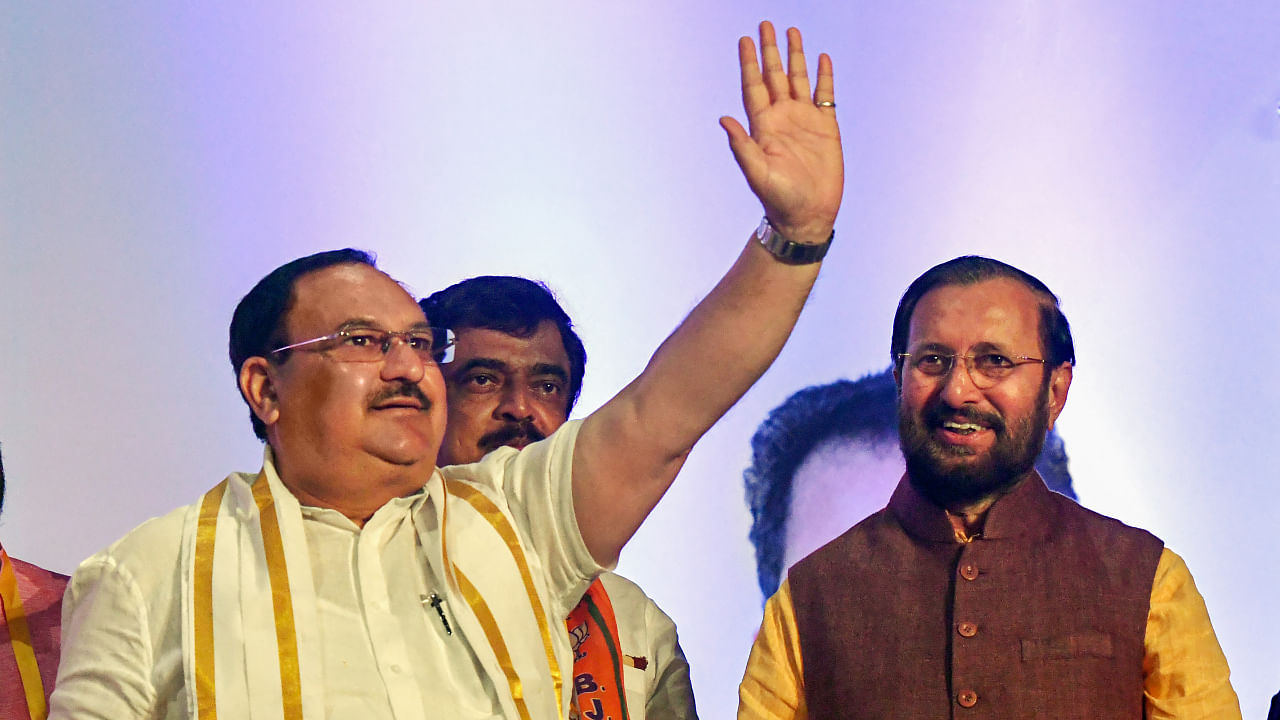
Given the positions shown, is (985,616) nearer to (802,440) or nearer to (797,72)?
(797,72)

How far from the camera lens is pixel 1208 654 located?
231 cm

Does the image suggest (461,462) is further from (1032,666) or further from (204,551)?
(1032,666)

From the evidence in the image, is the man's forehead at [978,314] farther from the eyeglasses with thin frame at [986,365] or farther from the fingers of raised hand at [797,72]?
the fingers of raised hand at [797,72]

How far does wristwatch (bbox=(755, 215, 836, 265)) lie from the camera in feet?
6.32

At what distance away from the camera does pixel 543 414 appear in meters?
2.88

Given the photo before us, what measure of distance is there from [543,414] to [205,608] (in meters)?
1.01

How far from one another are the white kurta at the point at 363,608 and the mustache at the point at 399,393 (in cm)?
14

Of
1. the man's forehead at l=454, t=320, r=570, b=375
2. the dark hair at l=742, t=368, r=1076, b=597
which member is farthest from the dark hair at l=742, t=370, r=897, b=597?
the man's forehead at l=454, t=320, r=570, b=375

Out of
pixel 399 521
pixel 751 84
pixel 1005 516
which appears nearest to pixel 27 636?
pixel 399 521

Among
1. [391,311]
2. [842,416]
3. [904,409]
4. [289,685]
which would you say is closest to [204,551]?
[289,685]

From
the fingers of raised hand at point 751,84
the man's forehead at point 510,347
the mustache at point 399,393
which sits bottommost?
the mustache at point 399,393

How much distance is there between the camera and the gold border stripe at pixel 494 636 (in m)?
2.00

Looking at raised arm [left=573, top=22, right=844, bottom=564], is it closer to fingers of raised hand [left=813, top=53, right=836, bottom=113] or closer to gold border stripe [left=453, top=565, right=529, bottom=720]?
fingers of raised hand [left=813, top=53, right=836, bottom=113]

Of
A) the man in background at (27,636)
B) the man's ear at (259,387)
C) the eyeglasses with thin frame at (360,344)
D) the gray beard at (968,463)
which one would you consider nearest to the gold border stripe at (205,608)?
the man's ear at (259,387)
